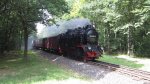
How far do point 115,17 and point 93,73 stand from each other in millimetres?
19985

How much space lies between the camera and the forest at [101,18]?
26375 millimetres

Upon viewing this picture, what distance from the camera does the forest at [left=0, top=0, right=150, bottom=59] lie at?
26.4m

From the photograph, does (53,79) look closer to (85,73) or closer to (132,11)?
(85,73)

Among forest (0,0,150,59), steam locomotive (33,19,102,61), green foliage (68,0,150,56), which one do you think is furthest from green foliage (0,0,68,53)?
green foliage (68,0,150,56)

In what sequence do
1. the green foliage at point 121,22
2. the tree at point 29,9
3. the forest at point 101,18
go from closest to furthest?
the tree at point 29,9 → the forest at point 101,18 → the green foliage at point 121,22

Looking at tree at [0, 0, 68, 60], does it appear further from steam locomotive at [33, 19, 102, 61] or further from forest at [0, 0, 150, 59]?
steam locomotive at [33, 19, 102, 61]

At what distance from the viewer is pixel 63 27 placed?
3180cm

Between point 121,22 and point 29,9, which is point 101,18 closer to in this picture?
point 121,22

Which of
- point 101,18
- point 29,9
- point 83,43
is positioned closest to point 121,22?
point 101,18

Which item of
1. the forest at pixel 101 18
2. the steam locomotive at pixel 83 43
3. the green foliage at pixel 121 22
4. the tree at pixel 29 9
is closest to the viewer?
the tree at pixel 29 9

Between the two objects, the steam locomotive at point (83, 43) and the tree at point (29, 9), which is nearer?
the tree at point (29, 9)

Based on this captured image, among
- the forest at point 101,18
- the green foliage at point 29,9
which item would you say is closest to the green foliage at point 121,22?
→ the forest at point 101,18

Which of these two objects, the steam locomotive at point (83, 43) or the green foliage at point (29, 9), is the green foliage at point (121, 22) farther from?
the green foliage at point (29, 9)

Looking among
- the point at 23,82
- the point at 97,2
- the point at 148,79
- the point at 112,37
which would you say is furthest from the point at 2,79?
the point at 112,37
